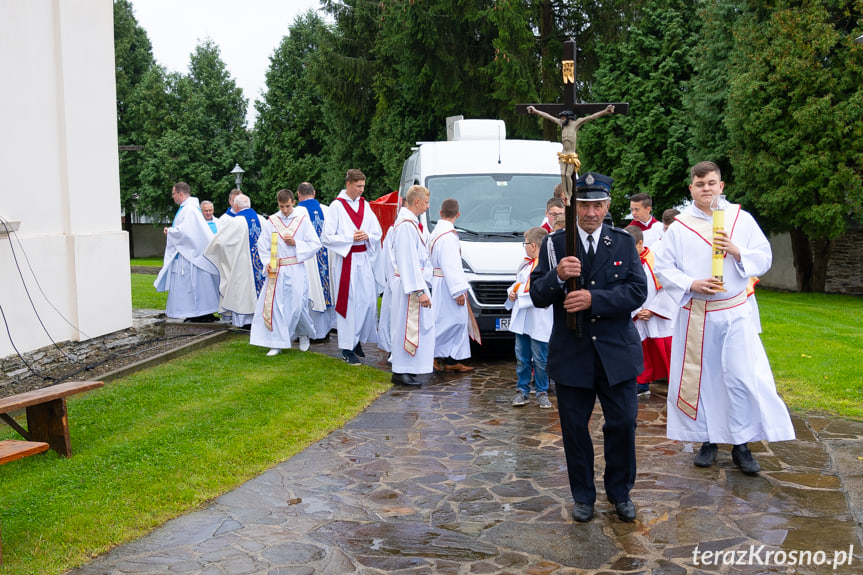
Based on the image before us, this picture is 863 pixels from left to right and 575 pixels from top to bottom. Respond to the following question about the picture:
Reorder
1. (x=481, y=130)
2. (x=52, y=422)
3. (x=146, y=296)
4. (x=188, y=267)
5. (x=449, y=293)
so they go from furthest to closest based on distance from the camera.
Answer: (x=146, y=296)
(x=188, y=267)
(x=481, y=130)
(x=449, y=293)
(x=52, y=422)

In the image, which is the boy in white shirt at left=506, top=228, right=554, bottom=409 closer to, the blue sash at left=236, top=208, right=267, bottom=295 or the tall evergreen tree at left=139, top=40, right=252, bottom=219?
the blue sash at left=236, top=208, right=267, bottom=295

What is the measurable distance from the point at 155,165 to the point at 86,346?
3252 centimetres

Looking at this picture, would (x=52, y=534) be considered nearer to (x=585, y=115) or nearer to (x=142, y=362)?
(x=585, y=115)

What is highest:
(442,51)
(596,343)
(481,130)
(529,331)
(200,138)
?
(442,51)

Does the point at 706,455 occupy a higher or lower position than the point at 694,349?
lower

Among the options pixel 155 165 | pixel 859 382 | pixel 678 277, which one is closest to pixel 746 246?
pixel 678 277

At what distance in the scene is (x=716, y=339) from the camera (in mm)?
5832

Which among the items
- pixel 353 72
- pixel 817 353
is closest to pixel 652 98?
pixel 353 72

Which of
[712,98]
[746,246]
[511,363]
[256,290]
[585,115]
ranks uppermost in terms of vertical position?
[712,98]

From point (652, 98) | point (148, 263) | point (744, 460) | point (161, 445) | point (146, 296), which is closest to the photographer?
point (744, 460)

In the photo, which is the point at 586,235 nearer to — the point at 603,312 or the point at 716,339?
the point at 603,312

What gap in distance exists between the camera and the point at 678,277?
5867 mm

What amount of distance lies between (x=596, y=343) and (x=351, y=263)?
19.2ft

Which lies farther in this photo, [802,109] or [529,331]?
[802,109]
